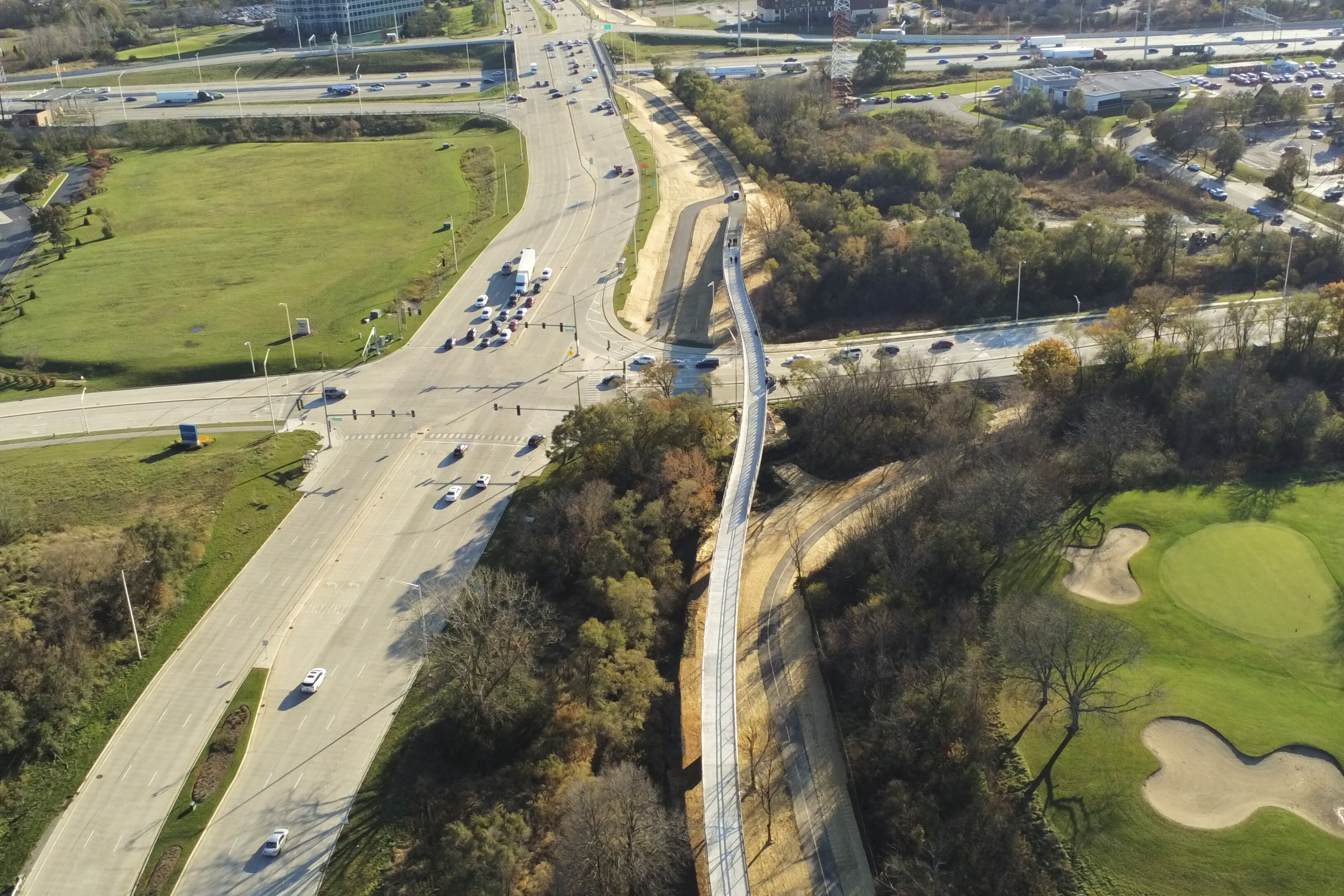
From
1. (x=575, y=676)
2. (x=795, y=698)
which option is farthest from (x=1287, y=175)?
(x=575, y=676)

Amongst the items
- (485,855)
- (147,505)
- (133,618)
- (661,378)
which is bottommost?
(485,855)

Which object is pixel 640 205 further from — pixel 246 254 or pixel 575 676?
pixel 575 676

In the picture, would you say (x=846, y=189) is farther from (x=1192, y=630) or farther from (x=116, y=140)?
(x=116, y=140)

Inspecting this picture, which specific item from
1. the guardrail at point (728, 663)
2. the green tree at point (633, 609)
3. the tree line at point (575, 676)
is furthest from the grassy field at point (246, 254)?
the green tree at point (633, 609)

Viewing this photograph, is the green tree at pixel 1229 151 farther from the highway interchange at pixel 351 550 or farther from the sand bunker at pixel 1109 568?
the sand bunker at pixel 1109 568

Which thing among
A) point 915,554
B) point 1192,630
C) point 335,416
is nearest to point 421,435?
point 335,416

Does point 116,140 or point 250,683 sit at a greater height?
point 116,140
